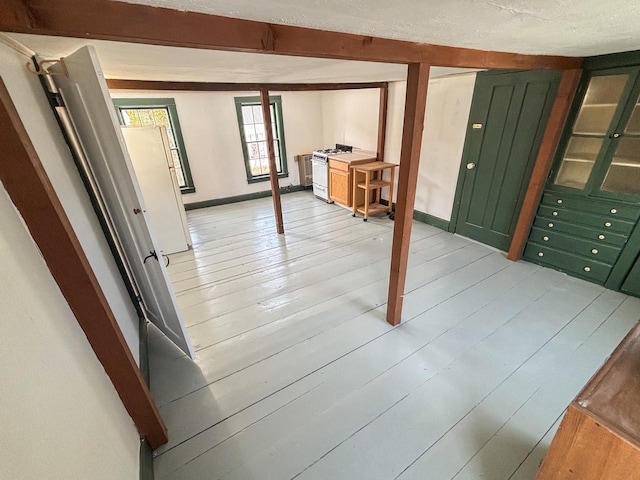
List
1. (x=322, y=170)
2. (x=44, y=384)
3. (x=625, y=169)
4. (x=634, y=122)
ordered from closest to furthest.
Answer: (x=44, y=384) < (x=634, y=122) < (x=625, y=169) < (x=322, y=170)

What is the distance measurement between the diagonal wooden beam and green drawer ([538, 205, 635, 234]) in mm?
3693

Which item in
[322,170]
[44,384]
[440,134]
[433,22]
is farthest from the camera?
[322,170]

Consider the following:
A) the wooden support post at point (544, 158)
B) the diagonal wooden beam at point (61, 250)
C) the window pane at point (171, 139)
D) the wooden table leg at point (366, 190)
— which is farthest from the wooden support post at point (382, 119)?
the diagonal wooden beam at point (61, 250)

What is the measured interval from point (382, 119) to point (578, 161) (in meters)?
2.58

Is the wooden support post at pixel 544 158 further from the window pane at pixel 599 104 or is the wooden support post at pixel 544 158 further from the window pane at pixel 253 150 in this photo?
the window pane at pixel 253 150

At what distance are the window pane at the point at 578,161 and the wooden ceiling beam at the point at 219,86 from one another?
2.52 meters

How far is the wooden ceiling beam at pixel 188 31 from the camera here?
0.76 meters

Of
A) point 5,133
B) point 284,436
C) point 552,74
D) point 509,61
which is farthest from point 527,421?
point 552,74

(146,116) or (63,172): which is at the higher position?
(146,116)

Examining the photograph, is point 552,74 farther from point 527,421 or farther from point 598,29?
point 527,421

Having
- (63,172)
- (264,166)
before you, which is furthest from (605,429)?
(264,166)

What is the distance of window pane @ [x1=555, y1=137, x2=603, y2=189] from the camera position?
8.10ft

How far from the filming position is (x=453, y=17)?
103cm

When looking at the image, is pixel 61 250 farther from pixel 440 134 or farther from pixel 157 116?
pixel 157 116
